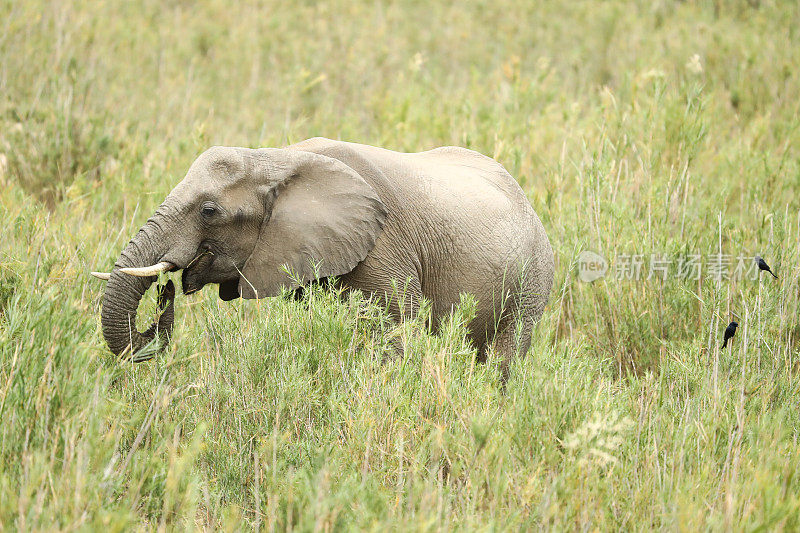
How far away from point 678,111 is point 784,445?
394cm

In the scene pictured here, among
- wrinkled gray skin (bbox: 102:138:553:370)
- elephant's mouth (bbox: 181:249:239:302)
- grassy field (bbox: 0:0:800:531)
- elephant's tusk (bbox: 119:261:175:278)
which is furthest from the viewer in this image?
elephant's mouth (bbox: 181:249:239:302)

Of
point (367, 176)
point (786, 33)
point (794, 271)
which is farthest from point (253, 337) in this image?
point (786, 33)

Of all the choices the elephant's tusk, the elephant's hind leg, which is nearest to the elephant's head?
the elephant's tusk

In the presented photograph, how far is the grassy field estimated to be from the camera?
3.14m

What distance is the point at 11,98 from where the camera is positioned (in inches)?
317

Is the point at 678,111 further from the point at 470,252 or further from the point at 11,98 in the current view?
the point at 11,98

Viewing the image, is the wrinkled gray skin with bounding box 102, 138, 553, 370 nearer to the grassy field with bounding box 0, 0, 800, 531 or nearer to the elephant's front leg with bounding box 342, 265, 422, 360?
the elephant's front leg with bounding box 342, 265, 422, 360

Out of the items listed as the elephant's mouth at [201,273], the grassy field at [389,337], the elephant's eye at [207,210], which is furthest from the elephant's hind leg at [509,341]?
the elephant's eye at [207,210]

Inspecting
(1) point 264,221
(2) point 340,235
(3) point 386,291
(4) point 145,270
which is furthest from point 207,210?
(3) point 386,291

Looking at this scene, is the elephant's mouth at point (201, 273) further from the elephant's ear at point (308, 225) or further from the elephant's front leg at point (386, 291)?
the elephant's front leg at point (386, 291)

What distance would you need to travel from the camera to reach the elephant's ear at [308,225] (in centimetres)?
418

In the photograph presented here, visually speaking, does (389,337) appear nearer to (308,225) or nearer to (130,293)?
(308,225)

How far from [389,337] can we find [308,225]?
73 centimetres

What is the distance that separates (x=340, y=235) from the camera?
4184 mm
